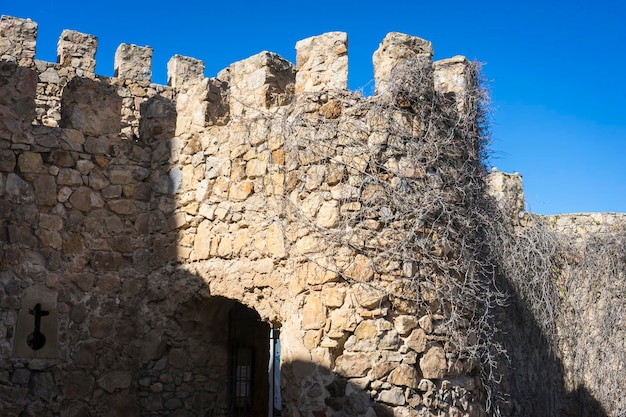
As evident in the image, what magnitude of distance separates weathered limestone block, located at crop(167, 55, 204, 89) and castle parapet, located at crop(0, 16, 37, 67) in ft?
6.69

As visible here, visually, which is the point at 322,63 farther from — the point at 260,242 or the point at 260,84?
the point at 260,242

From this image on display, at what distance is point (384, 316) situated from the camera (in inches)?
202

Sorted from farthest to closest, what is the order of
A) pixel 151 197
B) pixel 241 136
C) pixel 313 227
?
pixel 151 197 → pixel 241 136 → pixel 313 227

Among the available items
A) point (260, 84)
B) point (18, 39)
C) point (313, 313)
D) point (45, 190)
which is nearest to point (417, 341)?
point (313, 313)

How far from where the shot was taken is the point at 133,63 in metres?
11.1

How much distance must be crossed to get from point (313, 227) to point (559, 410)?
411 cm

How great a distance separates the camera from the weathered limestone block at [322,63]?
5680 millimetres

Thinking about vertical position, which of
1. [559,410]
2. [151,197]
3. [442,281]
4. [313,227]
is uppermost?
[151,197]

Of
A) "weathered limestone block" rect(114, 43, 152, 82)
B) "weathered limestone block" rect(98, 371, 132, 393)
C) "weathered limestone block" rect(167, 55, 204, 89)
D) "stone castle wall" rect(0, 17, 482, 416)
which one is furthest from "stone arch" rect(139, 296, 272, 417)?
"weathered limestone block" rect(114, 43, 152, 82)

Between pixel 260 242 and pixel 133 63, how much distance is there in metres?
6.33

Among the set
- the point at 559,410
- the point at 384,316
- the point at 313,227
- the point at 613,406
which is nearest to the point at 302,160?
the point at 313,227

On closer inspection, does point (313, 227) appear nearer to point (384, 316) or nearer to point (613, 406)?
Result: point (384, 316)

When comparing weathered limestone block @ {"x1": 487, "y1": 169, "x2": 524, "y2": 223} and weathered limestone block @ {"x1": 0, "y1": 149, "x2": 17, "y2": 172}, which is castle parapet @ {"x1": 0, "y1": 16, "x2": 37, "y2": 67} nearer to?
weathered limestone block @ {"x1": 0, "y1": 149, "x2": 17, "y2": 172}

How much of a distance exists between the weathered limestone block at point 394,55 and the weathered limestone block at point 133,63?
623 centimetres
